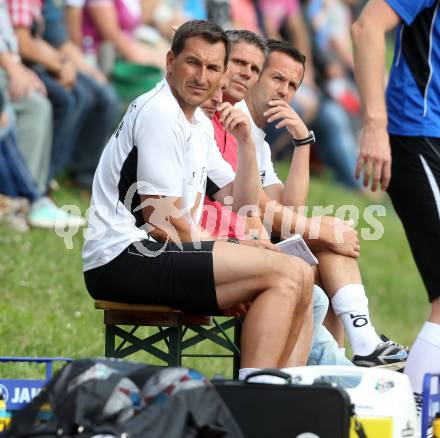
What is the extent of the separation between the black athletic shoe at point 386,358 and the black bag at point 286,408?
1.53 metres

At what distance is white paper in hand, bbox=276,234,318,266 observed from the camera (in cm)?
575

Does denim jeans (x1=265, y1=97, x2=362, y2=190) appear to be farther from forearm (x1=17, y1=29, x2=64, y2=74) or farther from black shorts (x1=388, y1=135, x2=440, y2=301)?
black shorts (x1=388, y1=135, x2=440, y2=301)

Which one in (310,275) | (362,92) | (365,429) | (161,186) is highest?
(362,92)

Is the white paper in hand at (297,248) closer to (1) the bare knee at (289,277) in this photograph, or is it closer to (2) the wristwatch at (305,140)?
(1) the bare knee at (289,277)

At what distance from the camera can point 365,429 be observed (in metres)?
4.74

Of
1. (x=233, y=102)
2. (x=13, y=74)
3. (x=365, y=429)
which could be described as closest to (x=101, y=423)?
(x=365, y=429)

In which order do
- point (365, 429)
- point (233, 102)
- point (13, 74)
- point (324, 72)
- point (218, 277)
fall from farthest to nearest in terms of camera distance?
1. point (324, 72)
2. point (13, 74)
3. point (233, 102)
4. point (218, 277)
5. point (365, 429)

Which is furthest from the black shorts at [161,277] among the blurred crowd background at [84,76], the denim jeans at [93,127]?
the denim jeans at [93,127]

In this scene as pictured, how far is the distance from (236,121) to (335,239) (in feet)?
2.80

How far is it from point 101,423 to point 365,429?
46.3 inches

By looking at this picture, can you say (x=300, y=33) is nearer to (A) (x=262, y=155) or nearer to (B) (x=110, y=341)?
(A) (x=262, y=155)

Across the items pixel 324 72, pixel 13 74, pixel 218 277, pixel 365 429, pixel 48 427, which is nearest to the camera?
pixel 48 427

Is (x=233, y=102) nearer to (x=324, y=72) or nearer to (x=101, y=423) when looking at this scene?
(x=101, y=423)

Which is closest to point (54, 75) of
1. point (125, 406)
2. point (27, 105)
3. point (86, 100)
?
point (86, 100)
